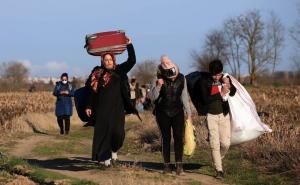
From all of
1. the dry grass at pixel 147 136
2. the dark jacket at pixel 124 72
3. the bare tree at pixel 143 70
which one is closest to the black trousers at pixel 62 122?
the dry grass at pixel 147 136

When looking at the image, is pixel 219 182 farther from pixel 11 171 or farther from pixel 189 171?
pixel 11 171

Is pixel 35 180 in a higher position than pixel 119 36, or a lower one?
lower

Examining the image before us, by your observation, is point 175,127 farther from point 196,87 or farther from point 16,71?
point 16,71

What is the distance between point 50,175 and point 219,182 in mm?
2796

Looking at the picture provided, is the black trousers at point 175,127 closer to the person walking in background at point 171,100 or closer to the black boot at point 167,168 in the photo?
the person walking in background at point 171,100

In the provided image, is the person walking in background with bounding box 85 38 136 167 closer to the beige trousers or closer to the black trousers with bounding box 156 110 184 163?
the black trousers with bounding box 156 110 184 163

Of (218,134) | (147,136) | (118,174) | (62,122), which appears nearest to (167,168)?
(118,174)

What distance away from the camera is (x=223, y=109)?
9.29 m

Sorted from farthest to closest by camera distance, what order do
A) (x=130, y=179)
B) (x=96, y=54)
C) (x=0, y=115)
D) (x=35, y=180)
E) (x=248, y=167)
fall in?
1. (x=0, y=115)
2. (x=248, y=167)
3. (x=96, y=54)
4. (x=35, y=180)
5. (x=130, y=179)

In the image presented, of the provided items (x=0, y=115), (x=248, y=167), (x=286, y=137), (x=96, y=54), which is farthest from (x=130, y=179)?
(x=0, y=115)

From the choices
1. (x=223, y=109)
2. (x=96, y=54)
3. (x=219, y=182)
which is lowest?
(x=219, y=182)

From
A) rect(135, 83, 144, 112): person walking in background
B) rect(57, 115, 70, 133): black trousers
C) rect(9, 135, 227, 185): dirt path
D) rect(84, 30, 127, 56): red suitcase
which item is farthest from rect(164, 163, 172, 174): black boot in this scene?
rect(135, 83, 144, 112): person walking in background

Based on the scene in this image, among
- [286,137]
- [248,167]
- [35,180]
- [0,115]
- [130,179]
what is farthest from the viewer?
[0,115]

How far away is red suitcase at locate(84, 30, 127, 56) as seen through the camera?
9516mm
